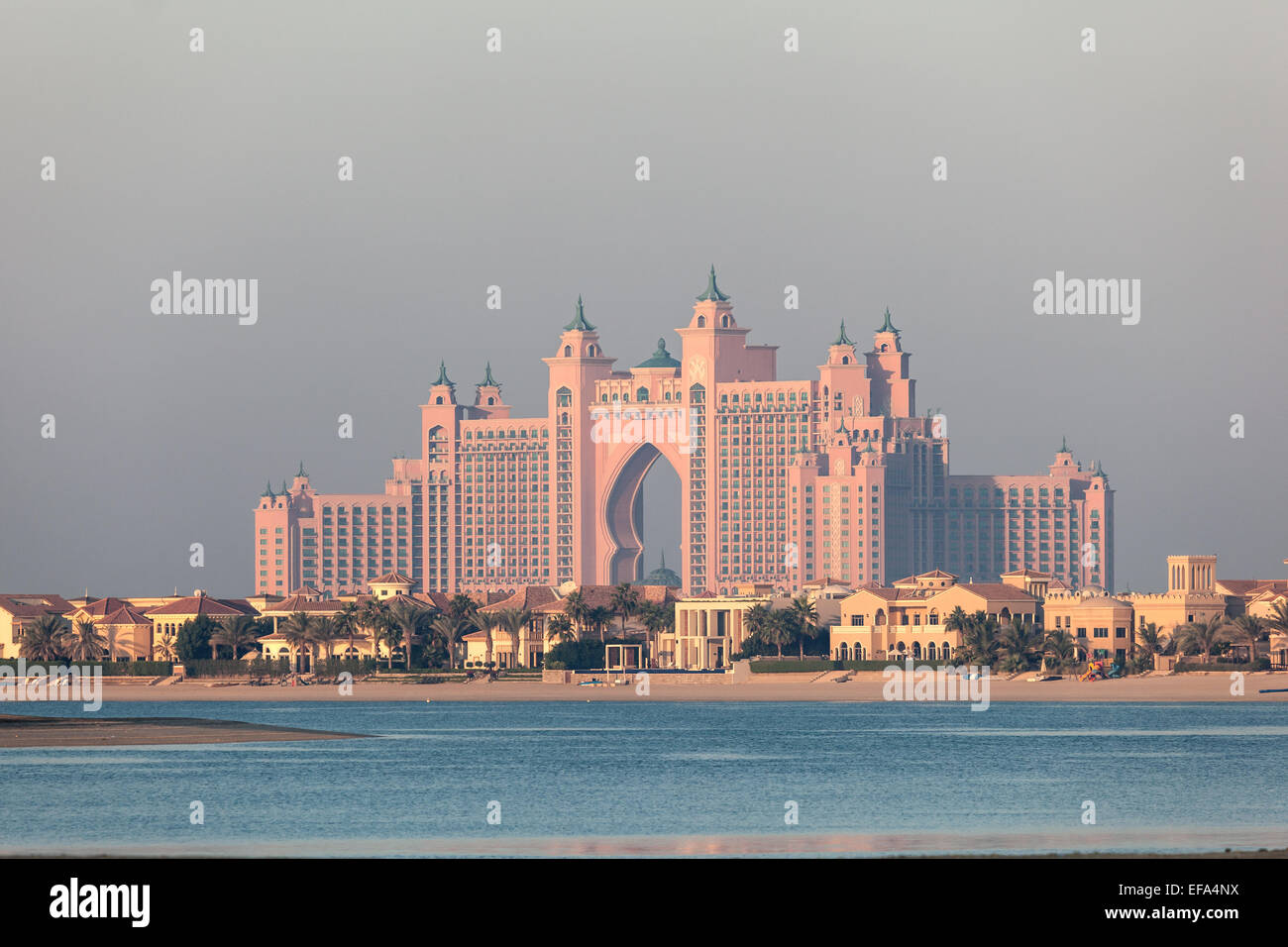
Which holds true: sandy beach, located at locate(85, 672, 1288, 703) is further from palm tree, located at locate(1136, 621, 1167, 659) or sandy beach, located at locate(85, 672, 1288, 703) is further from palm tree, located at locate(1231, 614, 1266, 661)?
palm tree, located at locate(1136, 621, 1167, 659)

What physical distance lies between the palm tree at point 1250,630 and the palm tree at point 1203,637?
1.23m

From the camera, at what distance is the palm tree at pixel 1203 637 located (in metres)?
191

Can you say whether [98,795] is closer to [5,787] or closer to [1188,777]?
[5,787]

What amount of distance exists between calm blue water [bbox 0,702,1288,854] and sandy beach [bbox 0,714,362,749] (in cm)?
328

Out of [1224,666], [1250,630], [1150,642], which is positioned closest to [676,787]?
[1224,666]

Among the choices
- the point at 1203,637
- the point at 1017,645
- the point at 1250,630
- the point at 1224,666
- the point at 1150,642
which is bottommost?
the point at 1224,666

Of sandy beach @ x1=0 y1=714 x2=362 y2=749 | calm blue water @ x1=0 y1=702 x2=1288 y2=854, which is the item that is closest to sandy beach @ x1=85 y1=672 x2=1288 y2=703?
calm blue water @ x1=0 y1=702 x2=1288 y2=854

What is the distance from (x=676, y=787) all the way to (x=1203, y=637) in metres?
114

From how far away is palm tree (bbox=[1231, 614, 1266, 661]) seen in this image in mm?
190625

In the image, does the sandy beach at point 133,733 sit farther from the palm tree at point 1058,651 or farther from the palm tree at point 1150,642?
the palm tree at point 1150,642

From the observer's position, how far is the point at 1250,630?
190500 millimetres

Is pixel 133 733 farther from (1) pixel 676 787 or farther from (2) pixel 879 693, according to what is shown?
(2) pixel 879 693

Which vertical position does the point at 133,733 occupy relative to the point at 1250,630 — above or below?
below

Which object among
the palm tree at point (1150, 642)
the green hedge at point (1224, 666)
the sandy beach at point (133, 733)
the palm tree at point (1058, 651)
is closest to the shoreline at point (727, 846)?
the sandy beach at point (133, 733)
